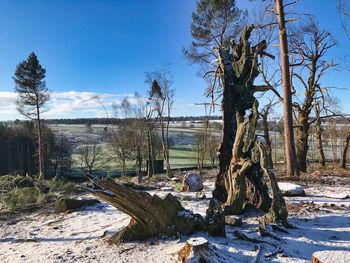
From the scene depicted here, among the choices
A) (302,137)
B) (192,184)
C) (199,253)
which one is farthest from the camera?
(302,137)

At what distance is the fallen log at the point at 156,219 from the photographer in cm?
550

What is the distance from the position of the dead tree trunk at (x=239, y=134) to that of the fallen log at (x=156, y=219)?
5.14 feet

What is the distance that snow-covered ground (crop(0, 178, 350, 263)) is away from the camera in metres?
5.05

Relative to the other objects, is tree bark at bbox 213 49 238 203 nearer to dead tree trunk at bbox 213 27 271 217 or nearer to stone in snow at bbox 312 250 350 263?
dead tree trunk at bbox 213 27 271 217

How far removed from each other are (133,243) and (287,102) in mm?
9524

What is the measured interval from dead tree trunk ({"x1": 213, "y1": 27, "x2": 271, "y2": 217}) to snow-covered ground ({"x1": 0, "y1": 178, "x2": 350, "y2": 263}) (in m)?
0.54

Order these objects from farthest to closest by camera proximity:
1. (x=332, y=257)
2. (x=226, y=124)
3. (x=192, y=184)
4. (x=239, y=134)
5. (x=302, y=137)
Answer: (x=302, y=137) → (x=192, y=184) → (x=226, y=124) → (x=239, y=134) → (x=332, y=257)

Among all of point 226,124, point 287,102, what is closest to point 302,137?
point 287,102

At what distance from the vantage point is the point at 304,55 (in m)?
19.5

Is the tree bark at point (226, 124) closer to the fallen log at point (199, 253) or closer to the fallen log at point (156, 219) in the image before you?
the fallen log at point (156, 219)

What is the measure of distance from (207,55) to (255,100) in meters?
12.0

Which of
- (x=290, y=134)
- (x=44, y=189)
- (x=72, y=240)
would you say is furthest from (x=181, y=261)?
(x=290, y=134)

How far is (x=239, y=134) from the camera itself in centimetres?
757

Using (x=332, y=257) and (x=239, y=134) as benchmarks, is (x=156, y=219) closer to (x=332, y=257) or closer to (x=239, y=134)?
(x=332, y=257)
